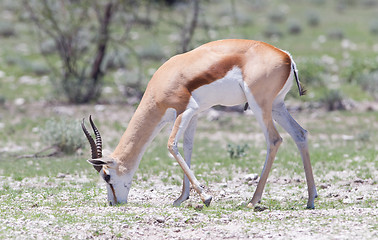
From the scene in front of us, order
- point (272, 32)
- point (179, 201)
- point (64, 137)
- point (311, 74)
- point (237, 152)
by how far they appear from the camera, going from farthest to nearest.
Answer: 1. point (272, 32)
2. point (311, 74)
3. point (64, 137)
4. point (237, 152)
5. point (179, 201)

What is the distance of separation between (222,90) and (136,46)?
18.8m

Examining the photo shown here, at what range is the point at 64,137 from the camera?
39.2 feet

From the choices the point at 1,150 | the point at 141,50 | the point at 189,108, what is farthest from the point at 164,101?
the point at 141,50

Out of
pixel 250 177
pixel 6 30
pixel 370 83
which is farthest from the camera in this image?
pixel 6 30

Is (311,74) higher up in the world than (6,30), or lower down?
higher up

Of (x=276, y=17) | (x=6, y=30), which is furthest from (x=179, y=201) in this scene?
(x=276, y=17)

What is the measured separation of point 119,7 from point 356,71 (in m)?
8.09

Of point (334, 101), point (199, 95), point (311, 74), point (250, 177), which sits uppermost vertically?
point (199, 95)

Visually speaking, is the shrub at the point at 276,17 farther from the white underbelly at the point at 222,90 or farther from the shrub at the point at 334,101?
the white underbelly at the point at 222,90

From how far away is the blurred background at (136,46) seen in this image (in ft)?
58.5

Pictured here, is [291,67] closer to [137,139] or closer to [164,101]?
[164,101]

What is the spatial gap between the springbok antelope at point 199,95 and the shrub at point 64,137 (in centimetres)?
434

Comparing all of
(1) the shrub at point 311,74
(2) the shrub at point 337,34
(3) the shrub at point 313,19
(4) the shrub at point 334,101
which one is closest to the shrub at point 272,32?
(2) the shrub at point 337,34

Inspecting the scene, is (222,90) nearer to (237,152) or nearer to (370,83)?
(237,152)
